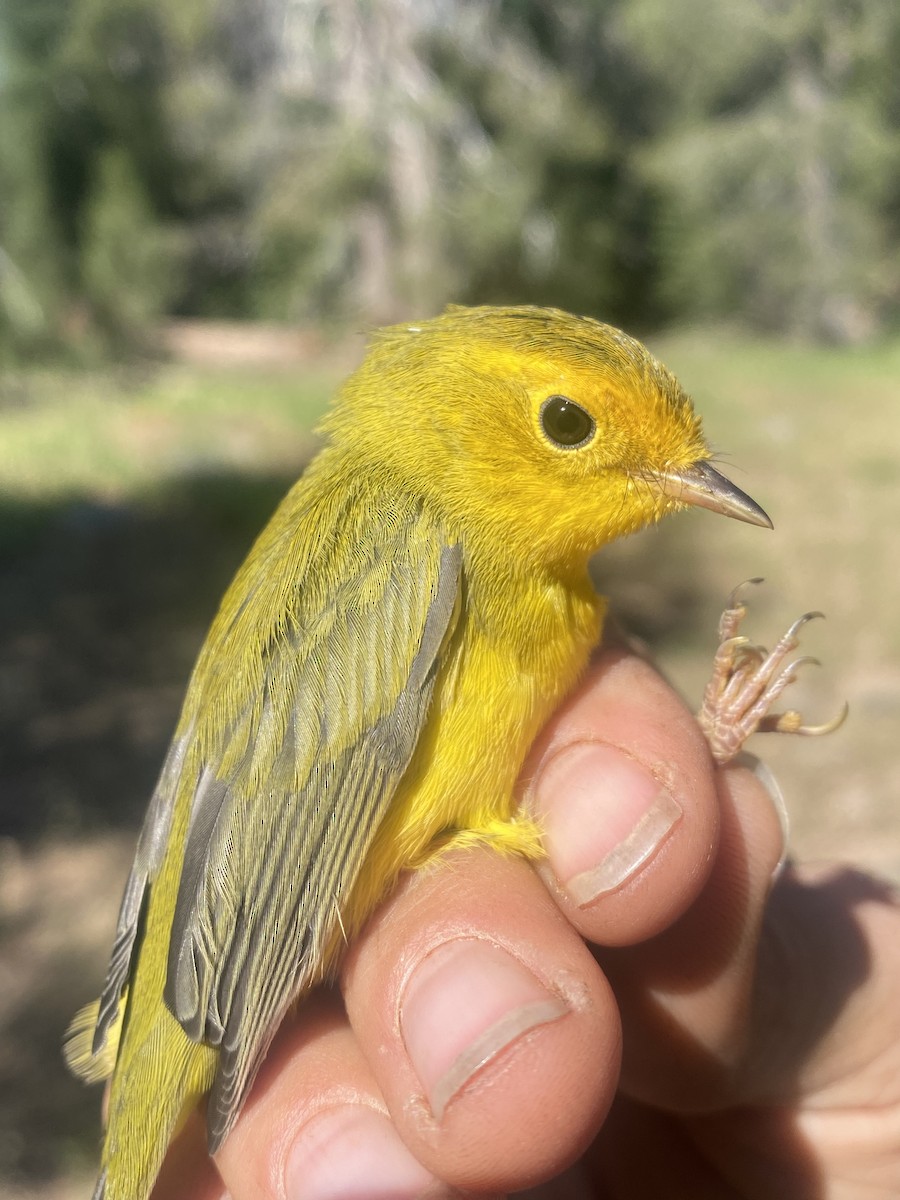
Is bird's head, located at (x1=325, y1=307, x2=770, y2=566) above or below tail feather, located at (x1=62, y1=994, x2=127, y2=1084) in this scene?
above

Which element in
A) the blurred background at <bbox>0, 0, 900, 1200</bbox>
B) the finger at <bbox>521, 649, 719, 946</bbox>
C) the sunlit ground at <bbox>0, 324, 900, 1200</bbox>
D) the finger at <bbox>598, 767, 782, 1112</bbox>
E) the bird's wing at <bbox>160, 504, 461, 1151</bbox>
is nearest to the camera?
the bird's wing at <bbox>160, 504, 461, 1151</bbox>

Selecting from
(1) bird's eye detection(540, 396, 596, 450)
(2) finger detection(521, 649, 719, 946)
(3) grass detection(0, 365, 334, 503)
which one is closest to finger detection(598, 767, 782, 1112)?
(2) finger detection(521, 649, 719, 946)

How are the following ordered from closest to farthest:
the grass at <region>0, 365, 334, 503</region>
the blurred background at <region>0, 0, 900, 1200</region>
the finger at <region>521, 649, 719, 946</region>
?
the finger at <region>521, 649, 719, 946</region>, the blurred background at <region>0, 0, 900, 1200</region>, the grass at <region>0, 365, 334, 503</region>

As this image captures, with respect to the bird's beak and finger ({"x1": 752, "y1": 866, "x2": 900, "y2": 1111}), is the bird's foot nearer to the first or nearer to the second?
the bird's beak

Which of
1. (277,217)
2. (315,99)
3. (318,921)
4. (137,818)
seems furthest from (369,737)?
(315,99)

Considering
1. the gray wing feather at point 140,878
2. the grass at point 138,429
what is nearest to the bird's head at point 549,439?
the gray wing feather at point 140,878

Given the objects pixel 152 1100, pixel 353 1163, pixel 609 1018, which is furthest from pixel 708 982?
pixel 152 1100

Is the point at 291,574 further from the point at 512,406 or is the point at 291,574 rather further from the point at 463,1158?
the point at 463,1158
